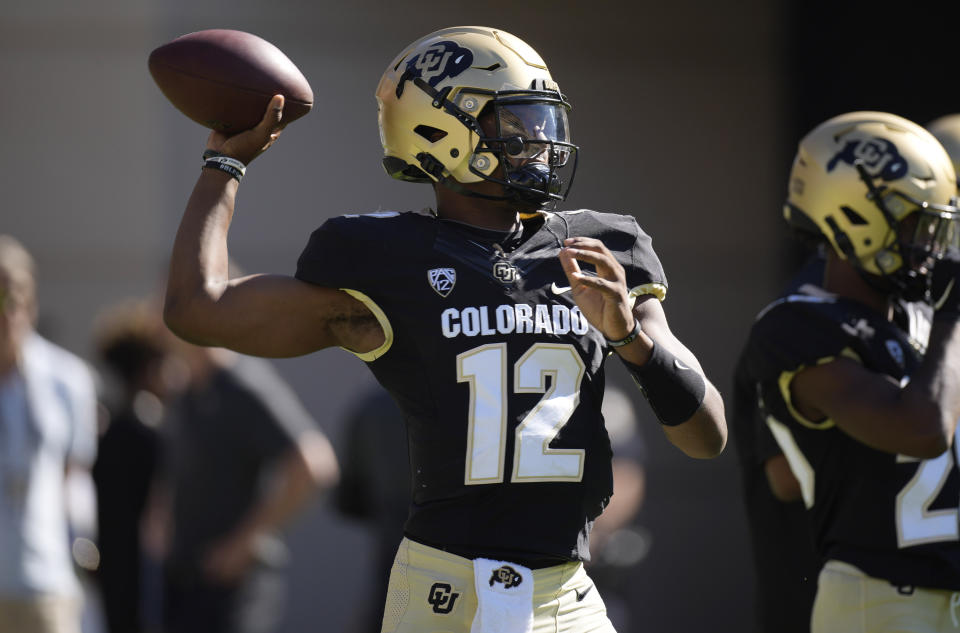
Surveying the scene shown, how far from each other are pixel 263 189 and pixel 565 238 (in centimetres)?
513

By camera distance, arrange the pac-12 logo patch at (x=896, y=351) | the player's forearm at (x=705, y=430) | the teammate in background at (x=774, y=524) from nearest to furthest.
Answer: the player's forearm at (x=705, y=430), the pac-12 logo patch at (x=896, y=351), the teammate in background at (x=774, y=524)

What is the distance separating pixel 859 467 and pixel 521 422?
3.62ft

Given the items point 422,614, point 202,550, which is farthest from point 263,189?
point 422,614

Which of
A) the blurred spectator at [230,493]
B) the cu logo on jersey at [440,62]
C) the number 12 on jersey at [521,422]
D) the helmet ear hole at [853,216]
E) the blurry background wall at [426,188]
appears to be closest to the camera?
the number 12 on jersey at [521,422]

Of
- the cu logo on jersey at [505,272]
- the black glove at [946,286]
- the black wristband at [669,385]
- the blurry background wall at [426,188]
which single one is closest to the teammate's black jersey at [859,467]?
the black glove at [946,286]

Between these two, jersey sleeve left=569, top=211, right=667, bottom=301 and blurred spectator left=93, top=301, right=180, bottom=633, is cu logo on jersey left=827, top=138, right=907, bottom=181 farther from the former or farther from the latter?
blurred spectator left=93, top=301, right=180, bottom=633

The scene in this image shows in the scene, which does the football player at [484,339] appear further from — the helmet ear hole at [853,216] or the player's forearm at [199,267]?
the helmet ear hole at [853,216]

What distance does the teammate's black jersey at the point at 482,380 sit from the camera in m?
2.50

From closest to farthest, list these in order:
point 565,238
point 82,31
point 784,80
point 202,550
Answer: point 565,238 → point 202,550 → point 82,31 → point 784,80

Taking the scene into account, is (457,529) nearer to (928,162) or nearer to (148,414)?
(928,162)

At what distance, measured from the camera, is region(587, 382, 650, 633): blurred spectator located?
4625mm

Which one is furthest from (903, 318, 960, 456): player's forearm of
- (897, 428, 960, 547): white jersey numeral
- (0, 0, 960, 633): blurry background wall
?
(0, 0, 960, 633): blurry background wall

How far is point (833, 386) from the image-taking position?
10.1 feet

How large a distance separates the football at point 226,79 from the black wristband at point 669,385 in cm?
96
